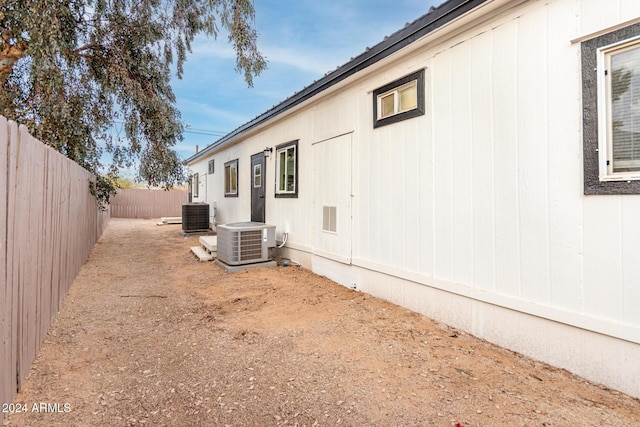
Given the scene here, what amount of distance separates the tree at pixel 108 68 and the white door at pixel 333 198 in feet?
6.94

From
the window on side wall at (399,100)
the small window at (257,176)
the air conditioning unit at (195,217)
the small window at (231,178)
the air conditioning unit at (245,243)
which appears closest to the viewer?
the window on side wall at (399,100)

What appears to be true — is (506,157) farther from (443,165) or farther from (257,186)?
(257,186)

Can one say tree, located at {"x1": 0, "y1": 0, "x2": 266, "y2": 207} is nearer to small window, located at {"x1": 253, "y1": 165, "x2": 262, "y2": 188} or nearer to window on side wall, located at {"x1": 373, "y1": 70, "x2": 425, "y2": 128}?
small window, located at {"x1": 253, "y1": 165, "x2": 262, "y2": 188}

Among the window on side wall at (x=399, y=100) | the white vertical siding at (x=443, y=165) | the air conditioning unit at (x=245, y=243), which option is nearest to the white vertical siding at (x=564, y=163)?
the white vertical siding at (x=443, y=165)

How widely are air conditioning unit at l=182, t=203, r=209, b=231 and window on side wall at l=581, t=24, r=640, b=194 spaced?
1015 centimetres

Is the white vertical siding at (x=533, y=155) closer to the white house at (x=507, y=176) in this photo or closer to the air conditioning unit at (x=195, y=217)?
the white house at (x=507, y=176)

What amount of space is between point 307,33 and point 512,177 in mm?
7523

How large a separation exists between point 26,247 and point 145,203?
18.7 metres

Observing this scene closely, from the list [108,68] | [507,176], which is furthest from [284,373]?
[108,68]

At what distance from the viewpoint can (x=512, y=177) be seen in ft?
8.61

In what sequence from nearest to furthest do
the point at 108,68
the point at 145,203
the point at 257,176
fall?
the point at 108,68, the point at 257,176, the point at 145,203

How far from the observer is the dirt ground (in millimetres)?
1865

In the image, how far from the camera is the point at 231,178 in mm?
9734

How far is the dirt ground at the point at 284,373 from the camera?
1.87 metres
